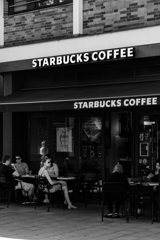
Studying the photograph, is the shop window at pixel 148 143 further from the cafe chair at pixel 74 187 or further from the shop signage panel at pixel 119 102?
the shop signage panel at pixel 119 102

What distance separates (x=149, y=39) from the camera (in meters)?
12.6

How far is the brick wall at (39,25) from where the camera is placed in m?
14.7

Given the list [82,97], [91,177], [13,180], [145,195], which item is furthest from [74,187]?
[145,195]

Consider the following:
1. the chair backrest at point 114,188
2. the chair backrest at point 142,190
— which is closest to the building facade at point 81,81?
the chair backrest at point 114,188

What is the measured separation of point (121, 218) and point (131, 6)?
Result: 5.25 meters

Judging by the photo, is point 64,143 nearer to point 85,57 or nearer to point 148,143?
point 148,143

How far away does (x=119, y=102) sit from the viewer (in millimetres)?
11500

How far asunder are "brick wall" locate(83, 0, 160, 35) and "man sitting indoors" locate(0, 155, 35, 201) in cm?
415

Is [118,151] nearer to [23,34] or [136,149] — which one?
[136,149]

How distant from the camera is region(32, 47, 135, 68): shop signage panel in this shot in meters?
12.9

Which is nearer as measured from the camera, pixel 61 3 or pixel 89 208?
pixel 89 208

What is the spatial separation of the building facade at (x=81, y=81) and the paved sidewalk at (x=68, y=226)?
6.93 ft

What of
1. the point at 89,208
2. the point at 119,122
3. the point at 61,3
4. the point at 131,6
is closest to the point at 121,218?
the point at 89,208

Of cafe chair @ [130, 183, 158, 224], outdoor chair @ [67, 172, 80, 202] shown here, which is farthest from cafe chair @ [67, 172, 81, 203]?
cafe chair @ [130, 183, 158, 224]
